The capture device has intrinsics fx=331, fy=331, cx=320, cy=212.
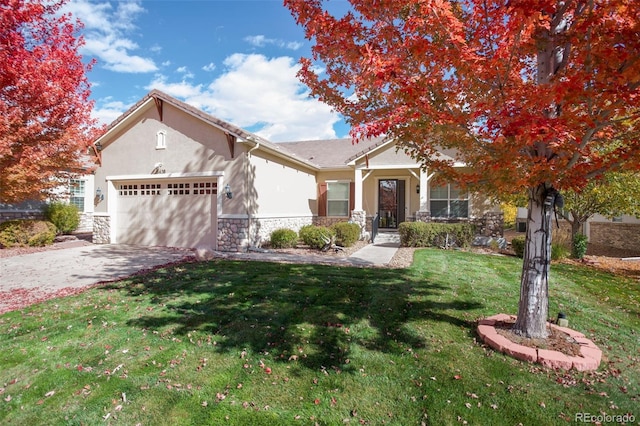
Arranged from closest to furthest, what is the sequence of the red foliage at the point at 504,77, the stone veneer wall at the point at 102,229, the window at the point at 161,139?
the red foliage at the point at 504,77 < the window at the point at 161,139 < the stone veneer wall at the point at 102,229

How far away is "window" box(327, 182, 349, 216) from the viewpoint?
A: 54.7 feet

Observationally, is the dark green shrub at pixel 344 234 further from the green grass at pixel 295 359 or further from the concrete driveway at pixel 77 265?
the green grass at pixel 295 359

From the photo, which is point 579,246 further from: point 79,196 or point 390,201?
point 79,196

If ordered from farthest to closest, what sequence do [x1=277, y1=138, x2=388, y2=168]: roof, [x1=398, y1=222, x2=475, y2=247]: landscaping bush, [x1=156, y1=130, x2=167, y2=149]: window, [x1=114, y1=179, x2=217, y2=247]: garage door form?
1. [x1=277, y1=138, x2=388, y2=168]: roof
2. [x1=156, y1=130, x2=167, y2=149]: window
3. [x1=398, y1=222, x2=475, y2=247]: landscaping bush
4. [x1=114, y1=179, x2=217, y2=247]: garage door

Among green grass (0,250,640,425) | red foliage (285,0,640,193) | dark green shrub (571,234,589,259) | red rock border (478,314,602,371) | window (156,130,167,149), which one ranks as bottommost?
green grass (0,250,640,425)

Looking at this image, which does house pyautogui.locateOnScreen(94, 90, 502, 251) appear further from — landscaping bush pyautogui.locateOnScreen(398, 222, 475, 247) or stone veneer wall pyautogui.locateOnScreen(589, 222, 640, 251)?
stone veneer wall pyautogui.locateOnScreen(589, 222, 640, 251)

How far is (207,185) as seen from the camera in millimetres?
11875

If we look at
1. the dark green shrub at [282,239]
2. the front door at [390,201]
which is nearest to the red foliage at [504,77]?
the dark green shrub at [282,239]

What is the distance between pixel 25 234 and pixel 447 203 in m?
16.6

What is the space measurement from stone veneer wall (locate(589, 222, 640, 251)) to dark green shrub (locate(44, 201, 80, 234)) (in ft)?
79.0

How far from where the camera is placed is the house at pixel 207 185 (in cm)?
1133

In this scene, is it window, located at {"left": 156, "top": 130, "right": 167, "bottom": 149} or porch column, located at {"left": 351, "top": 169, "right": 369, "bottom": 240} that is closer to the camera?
window, located at {"left": 156, "top": 130, "right": 167, "bottom": 149}

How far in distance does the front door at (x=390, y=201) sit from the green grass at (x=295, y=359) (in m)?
9.83

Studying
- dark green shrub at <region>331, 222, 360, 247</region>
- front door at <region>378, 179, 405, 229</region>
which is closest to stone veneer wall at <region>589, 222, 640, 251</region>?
front door at <region>378, 179, 405, 229</region>
